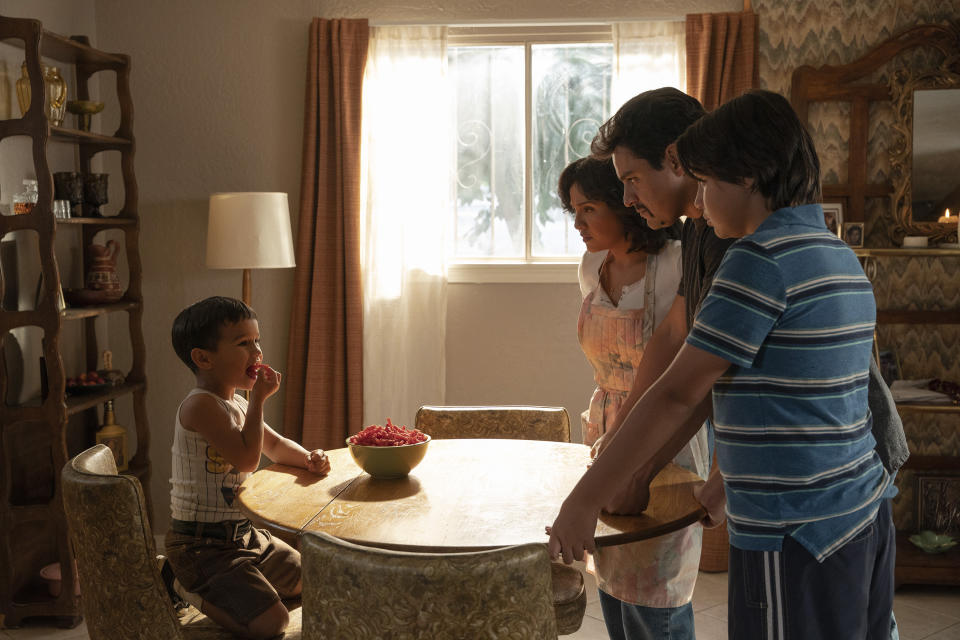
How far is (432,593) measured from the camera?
1222mm

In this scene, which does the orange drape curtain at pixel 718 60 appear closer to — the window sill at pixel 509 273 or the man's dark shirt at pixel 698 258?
the window sill at pixel 509 273

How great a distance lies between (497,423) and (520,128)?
190 centimetres

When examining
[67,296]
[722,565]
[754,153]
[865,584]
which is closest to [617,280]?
[754,153]

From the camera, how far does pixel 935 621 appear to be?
11.0ft

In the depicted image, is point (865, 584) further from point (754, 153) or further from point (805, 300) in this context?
point (754, 153)

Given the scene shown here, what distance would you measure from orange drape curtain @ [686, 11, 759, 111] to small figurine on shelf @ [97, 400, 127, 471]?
9.89 feet

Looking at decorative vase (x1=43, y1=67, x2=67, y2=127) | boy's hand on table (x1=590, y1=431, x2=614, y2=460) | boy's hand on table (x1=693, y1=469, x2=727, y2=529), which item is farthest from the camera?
decorative vase (x1=43, y1=67, x2=67, y2=127)

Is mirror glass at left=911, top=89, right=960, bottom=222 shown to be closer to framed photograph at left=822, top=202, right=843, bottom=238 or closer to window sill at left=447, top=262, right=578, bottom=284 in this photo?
framed photograph at left=822, top=202, right=843, bottom=238

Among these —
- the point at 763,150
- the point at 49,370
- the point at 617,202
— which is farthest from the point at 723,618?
the point at 49,370

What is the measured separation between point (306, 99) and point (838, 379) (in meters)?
3.37

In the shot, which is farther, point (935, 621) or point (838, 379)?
point (935, 621)

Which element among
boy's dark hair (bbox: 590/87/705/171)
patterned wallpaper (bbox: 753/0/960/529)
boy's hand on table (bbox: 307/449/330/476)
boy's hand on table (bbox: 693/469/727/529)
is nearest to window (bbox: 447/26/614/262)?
patterned wallpaper (bbox: 753/0/960/529)

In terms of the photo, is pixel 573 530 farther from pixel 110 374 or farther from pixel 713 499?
pixel 110 374

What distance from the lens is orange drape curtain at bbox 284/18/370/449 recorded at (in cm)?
401
